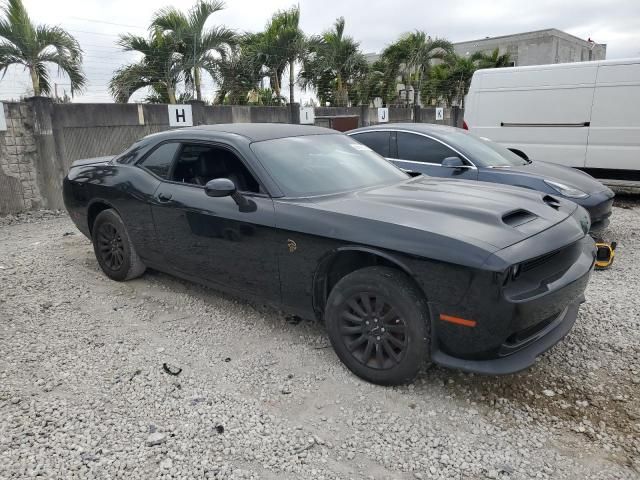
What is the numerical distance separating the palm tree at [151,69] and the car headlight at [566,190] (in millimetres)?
9009

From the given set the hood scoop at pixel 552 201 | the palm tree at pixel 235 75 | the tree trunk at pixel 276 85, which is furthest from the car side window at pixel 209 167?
the tree trunk at pixel 276 85

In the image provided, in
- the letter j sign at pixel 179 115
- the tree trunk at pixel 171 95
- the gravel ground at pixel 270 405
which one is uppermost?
the tree trunk at pixel 171 95

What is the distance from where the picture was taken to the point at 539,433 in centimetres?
261

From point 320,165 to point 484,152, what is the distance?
121 inches

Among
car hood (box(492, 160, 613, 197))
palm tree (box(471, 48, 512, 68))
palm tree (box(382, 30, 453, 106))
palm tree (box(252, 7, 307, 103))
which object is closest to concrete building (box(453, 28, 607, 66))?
palm tree (box(471, 48, 512, 68))

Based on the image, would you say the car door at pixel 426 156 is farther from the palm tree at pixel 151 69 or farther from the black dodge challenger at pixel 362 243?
the palm tree at pixel 151 69

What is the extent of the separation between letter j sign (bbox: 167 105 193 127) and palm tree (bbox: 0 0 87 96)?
6.19ft

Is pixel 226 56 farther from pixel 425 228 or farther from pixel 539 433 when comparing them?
pixel 539 433

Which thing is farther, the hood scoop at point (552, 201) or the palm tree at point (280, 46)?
the palm tree at point (280, 46)

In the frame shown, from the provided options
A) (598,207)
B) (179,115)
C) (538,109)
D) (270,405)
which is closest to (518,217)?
(270,405)

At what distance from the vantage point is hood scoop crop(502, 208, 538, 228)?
2908 mm

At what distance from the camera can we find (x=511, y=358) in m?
2.70

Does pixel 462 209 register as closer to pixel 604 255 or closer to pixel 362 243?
pixel 362 243

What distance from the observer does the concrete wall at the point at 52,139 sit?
783cm
